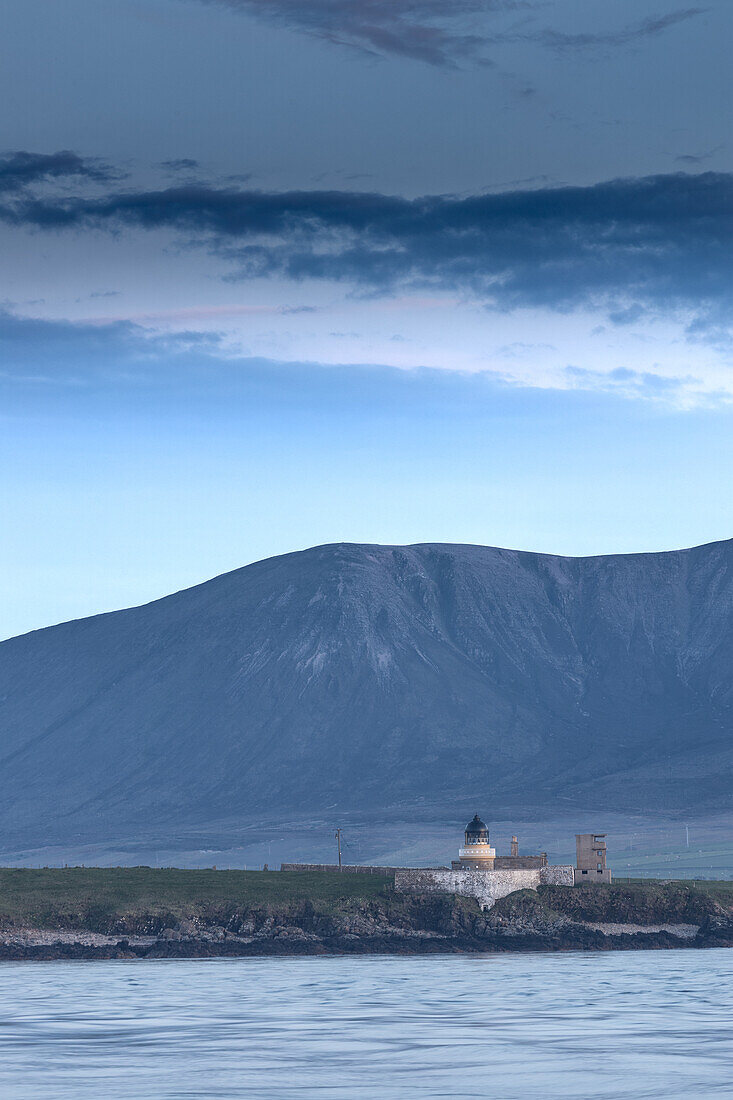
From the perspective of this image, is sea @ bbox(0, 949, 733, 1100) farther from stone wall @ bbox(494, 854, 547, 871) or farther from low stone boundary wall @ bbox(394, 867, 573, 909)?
stone wall @ bbox(494, 854, 547, 871)

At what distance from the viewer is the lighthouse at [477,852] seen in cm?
11644

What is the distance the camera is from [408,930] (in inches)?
4483

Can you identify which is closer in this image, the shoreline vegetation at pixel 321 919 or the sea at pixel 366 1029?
the sea at pixel 366 1029

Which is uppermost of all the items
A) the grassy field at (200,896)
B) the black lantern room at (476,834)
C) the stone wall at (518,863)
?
the black lantern room at (476,834)

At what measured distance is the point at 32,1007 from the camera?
7819 cm

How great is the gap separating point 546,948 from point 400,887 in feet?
38.6

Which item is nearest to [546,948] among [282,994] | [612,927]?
[612,927]

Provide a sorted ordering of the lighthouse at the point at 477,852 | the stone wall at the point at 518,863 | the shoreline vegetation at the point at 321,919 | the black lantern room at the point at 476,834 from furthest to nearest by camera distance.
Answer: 1. the black lantern room at the point at 476,834
2. the stone wall at the point at 518,863
3. the lighthouse at the point at 477,852
4. the shoreline vegetation at the point at 321,919

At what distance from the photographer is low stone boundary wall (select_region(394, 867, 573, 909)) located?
115375 mm

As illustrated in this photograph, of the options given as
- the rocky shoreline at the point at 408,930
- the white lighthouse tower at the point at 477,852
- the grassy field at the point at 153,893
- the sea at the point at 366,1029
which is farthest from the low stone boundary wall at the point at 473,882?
the sea at the point at 366,1029

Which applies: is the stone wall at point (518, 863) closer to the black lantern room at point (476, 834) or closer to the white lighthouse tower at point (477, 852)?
the white lighthouse tower at point (477, 852)

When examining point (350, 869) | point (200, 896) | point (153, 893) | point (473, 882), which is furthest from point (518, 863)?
point (153, 893)

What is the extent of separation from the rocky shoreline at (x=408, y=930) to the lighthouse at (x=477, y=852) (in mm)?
2587

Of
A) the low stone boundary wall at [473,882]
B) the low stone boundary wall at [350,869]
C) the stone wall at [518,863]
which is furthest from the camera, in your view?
the low stone boundary wall at [350,869]
